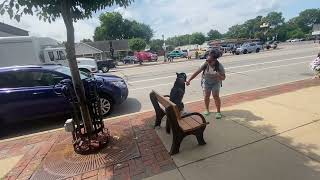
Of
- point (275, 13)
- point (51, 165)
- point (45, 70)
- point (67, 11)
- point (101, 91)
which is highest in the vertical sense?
point (275, 13)

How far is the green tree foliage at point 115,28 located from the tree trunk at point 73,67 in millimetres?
77866

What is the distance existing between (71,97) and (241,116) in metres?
3.61

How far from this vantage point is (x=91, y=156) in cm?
440

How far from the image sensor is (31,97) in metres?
6.27

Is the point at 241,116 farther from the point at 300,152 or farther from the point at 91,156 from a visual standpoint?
the point at 91,156

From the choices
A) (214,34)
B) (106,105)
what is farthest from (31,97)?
(214,34)

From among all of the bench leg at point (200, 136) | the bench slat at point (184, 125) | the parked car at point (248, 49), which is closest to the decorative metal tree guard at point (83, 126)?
the bench slat at point (184, 125)

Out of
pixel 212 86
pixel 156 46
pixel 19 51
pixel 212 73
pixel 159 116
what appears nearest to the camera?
pixel 159 116

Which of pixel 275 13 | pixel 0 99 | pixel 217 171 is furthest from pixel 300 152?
pixel 275 13

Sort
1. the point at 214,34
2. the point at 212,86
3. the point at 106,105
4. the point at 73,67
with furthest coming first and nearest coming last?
the point at 214,34 < the point at 106,105 < the point at 212,86 < the point at 73,67

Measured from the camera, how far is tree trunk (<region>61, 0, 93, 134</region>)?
408 cm

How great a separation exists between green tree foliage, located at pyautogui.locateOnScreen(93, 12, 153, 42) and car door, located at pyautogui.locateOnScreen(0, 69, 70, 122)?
75.5m

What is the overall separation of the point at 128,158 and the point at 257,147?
6.95ft

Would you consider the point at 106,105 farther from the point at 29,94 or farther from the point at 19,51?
the point at 19,51
